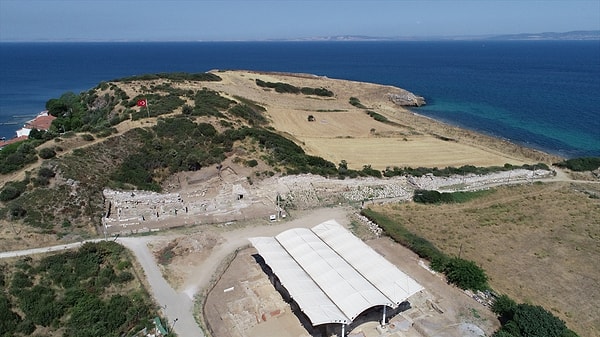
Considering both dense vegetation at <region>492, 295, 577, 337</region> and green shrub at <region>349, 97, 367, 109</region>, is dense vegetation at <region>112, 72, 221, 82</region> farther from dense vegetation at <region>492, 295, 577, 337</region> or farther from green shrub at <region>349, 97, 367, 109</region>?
dense vegetation at <region>492, 295, 577, 337</region>

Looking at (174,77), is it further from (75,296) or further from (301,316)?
(301,316)

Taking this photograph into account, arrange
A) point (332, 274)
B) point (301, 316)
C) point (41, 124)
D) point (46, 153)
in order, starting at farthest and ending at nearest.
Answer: point (41, 124), point (46, 153), point (332, 274), point (301, 316)

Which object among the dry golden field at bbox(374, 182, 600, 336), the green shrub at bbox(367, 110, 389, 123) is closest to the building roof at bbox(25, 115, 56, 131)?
the dry golden field at bbox(374, 182, 600, 336)

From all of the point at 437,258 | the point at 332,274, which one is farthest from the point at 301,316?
the point at 437,258

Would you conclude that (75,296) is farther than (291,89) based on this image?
No

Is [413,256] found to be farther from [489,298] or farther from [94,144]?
[94,144]

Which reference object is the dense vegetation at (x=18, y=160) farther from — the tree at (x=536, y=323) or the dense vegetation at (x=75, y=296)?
the tree at (x=536, y=323)

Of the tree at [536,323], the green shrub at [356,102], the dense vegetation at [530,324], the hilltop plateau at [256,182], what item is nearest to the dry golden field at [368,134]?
the hilltop plateau at [256,182]
